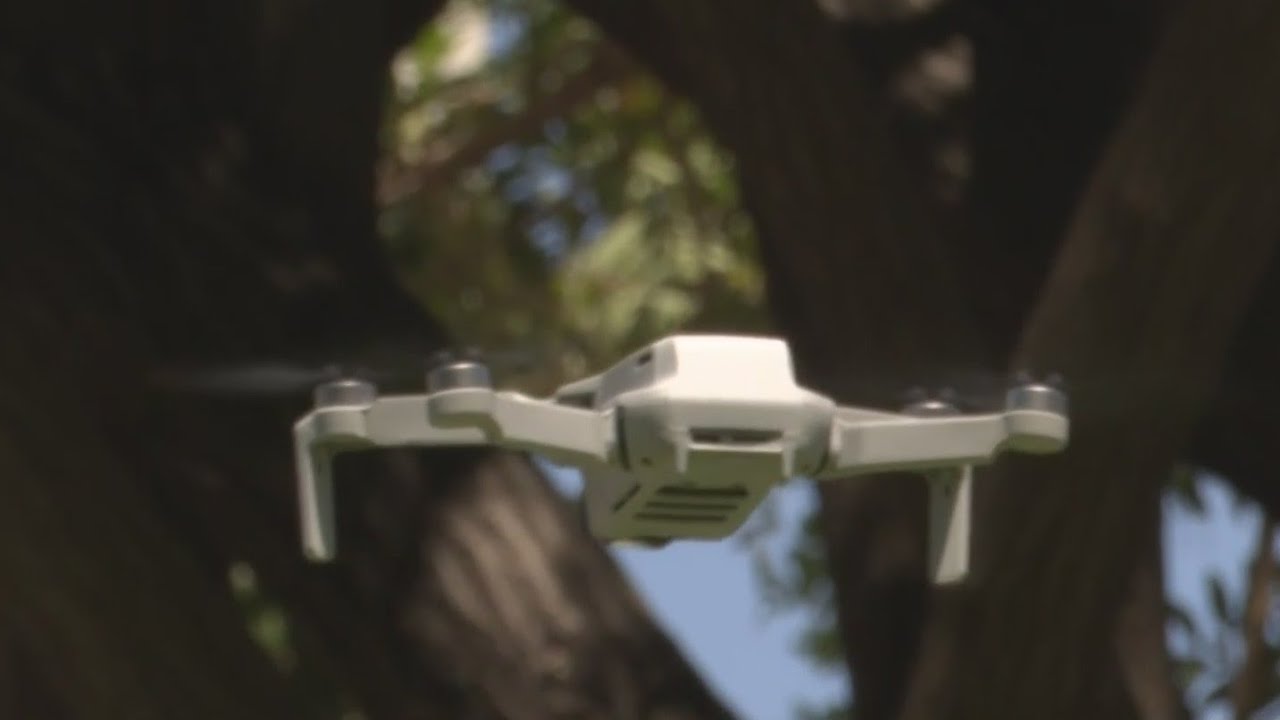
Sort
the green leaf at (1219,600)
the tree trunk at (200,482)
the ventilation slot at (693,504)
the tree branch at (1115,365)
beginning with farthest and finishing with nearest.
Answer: the green leaf at (1219,600) < the tree trunk at (200,482) < the tree branch at (1115,365) < the ventilation slot at (693,504)

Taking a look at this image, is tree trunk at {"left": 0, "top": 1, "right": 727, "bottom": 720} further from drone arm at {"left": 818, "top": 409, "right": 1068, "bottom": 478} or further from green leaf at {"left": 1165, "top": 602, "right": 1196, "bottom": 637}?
drone arm at {"left": 818, "top": 409, "right": 1068, "bottom": 478}

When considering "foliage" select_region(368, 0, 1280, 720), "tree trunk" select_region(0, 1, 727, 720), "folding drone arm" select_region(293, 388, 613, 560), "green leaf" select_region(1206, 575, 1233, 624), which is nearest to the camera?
"folding drone arm" select_region(293, 388, 613, 560)

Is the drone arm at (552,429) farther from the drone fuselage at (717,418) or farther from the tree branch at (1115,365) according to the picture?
the tree branch at (1115,365)

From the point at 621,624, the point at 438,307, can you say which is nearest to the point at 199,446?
the point at 621,624

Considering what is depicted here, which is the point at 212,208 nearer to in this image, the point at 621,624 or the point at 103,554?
the point at 103,554

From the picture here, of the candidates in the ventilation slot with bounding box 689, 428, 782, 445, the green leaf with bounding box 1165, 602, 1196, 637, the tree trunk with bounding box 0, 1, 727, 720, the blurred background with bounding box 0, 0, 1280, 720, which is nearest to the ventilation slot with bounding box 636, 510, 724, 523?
the ventilation slot with bounding box 689, 428, 782, 445

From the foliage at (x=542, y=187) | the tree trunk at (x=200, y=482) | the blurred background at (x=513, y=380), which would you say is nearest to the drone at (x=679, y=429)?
the blurred background at (x=513, y=380)

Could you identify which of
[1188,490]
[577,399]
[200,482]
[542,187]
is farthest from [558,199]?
[577,399]
